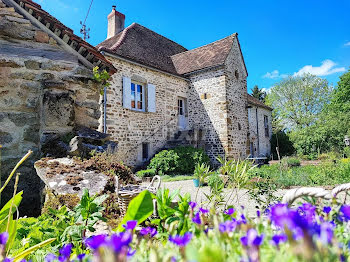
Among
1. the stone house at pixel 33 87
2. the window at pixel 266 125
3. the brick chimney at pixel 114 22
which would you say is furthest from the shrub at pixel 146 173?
the window at pixel 266 125

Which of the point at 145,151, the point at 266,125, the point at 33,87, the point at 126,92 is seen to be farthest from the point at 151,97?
the point at 266,125

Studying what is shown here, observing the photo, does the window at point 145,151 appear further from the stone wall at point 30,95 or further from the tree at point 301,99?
the tree at point 301,99

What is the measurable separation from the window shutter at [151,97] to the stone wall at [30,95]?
24.2 feet

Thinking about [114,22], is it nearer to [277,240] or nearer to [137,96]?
[137,96]

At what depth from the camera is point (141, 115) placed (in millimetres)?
11336

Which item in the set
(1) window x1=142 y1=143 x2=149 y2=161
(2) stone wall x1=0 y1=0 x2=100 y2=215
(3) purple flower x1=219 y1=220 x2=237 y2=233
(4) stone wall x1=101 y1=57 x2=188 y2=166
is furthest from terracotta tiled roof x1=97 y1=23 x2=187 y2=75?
(3) purple flower x1=219 y1=220 x2=237 y2=233

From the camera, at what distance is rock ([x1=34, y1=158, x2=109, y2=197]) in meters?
2.49

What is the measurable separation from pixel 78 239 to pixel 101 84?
3680 mm

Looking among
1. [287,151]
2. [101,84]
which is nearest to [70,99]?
[101,84]

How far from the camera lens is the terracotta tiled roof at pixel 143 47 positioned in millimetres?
11422

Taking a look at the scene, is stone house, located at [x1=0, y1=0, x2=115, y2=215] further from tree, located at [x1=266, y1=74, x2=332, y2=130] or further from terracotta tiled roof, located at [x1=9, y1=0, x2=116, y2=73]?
tree, located at [x1=266, y1=74, x2=332, y2=130]

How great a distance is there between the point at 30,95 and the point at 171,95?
9.35m

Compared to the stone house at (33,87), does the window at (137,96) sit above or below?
above

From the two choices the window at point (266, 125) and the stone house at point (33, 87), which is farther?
the window at point (266, 125)
